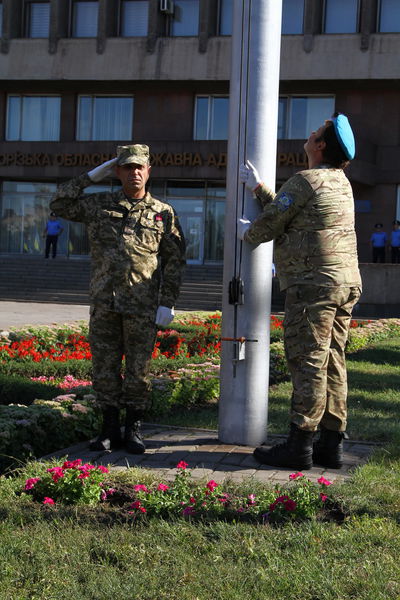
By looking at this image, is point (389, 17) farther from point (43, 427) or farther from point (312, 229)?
point (43, 427)

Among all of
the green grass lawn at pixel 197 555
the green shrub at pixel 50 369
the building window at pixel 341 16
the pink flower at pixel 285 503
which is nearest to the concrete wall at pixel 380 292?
the building window at pixel 341 16

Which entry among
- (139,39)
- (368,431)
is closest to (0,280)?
(139,39)

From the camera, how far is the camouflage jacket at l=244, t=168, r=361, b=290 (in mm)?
4375

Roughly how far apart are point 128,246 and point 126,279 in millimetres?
203

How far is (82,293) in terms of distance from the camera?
23766 millimetres

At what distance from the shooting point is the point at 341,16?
29.0m

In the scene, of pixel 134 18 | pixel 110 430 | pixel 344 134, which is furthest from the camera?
pixel 134 18

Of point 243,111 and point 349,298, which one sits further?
point 243,111

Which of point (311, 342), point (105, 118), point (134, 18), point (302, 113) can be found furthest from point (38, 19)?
point (311, 342)

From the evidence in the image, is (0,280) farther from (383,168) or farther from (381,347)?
(381,347)

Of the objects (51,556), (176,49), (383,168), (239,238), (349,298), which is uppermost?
(176,49)

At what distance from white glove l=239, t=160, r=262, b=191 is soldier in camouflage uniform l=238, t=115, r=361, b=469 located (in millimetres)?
422

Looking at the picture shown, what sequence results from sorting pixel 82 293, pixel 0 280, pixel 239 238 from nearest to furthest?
pixel 239 238 < pixel 82 293 < pixel 0 280

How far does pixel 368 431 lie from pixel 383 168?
2423 cm
